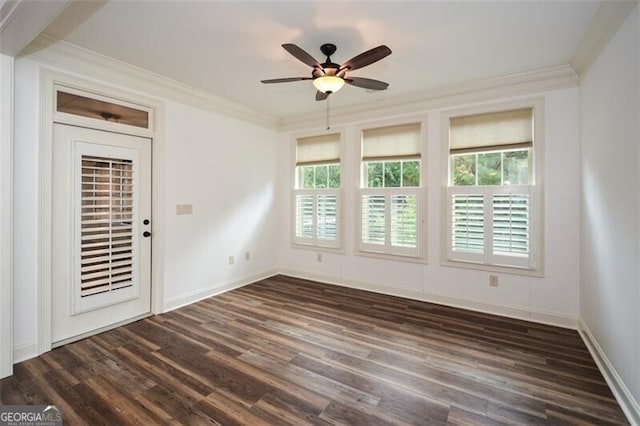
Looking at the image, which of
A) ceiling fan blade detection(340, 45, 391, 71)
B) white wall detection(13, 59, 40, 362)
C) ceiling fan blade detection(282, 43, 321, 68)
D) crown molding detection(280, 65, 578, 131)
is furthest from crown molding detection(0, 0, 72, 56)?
crown molding detection(280, 65, 578, 131)

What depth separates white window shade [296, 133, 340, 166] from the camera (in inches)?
190

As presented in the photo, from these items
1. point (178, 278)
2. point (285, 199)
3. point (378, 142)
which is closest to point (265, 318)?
point (178, 278)

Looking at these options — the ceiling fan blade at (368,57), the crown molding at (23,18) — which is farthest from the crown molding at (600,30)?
the crown molding at (23,18)

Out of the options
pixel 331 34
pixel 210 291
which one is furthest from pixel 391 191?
pixel 210 291

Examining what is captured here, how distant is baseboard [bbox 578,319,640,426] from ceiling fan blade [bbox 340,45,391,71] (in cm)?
281

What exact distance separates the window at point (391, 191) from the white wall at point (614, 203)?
1.73m

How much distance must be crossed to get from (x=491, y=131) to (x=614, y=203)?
1.65 m

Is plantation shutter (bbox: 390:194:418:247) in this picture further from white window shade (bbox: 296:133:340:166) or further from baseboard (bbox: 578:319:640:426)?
baseboard (bbox: 578:319:640:426)

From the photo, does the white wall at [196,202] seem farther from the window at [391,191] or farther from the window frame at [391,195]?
the window at [391,191]

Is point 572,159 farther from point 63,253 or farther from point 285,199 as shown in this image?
point 63,253

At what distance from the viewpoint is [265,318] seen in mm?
3463

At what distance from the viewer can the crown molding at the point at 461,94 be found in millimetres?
3223

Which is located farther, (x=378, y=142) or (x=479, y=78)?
(x=378, y=142)

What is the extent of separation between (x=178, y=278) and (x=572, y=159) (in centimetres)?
468
